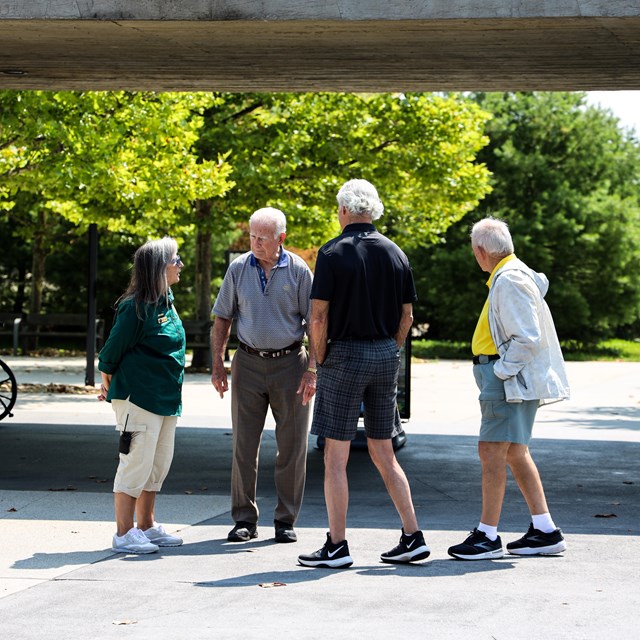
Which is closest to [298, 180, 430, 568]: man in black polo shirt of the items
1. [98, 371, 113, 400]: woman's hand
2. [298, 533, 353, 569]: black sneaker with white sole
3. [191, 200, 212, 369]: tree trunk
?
[298, 533, 353, 569]: black sneaker with white sole

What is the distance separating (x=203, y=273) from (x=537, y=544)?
20221 millimetres

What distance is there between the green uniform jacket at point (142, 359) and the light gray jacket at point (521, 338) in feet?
6.06

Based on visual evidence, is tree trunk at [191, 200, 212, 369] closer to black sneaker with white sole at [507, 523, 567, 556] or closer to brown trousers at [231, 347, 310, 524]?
brown trousers at [231, 347, 310, 524]

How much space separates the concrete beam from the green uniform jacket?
212 cm

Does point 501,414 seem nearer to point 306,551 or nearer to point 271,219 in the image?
point 306,551

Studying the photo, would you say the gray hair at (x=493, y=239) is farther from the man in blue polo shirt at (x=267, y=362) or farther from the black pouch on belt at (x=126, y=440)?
the black pouch on belt at (x=126, y=440)

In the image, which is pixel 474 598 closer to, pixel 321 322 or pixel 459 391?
pixel 321 322

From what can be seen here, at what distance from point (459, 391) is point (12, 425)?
9209mm

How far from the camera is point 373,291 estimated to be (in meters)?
6.88

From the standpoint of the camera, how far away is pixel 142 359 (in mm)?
7254

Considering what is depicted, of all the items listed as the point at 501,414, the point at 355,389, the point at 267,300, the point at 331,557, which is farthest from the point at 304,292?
the point at 331,557

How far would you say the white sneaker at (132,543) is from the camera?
23.3 ft

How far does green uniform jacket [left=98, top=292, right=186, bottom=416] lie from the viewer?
7207 mm

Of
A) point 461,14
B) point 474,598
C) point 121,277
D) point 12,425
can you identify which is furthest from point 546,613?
point 121,277
